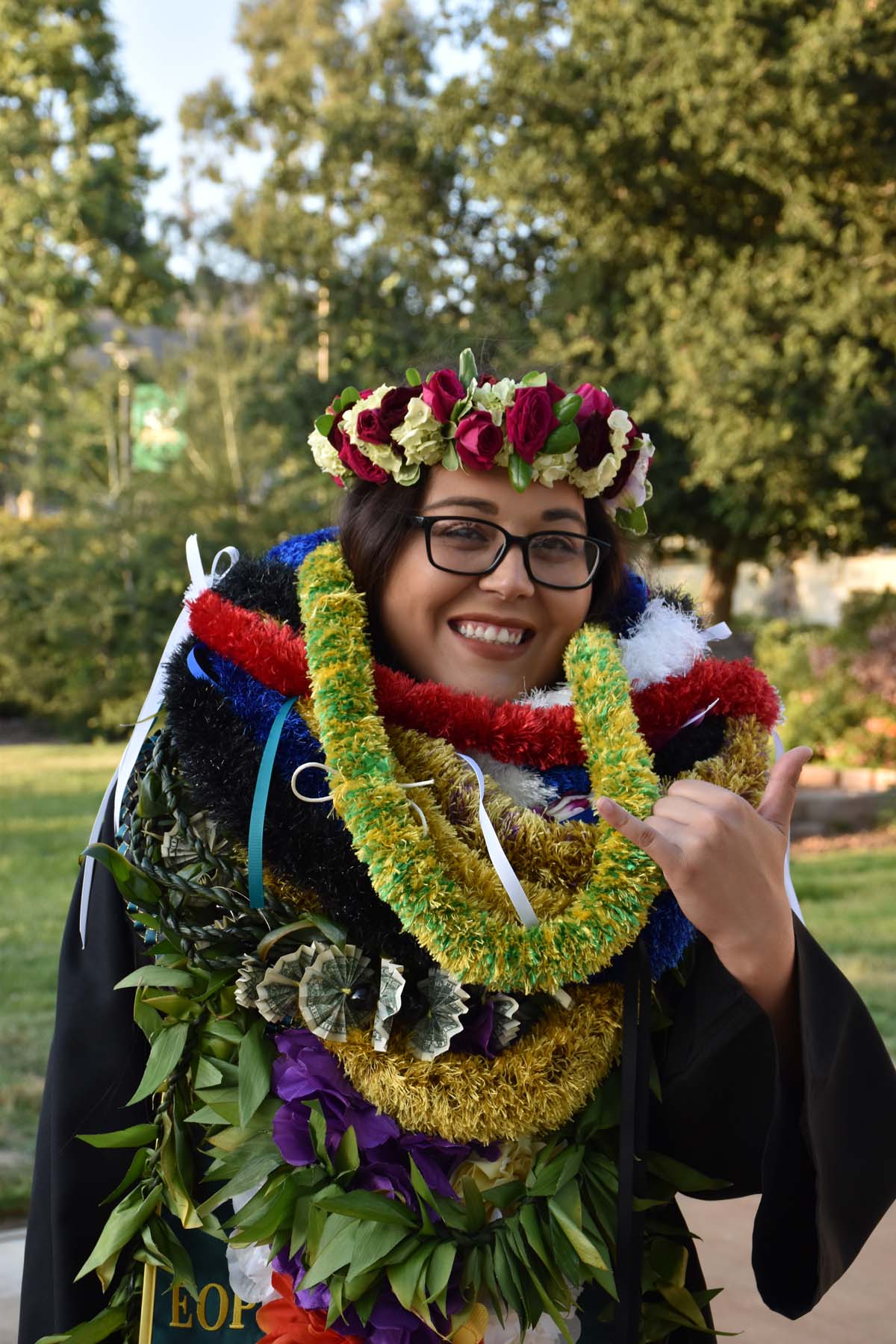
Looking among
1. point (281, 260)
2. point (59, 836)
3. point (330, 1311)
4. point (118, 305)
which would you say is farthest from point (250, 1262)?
point (118, 305)

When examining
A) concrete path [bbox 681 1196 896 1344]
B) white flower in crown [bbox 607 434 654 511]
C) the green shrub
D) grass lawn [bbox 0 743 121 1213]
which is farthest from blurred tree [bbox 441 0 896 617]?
white flower in crown [bbox 607 434 654 511]

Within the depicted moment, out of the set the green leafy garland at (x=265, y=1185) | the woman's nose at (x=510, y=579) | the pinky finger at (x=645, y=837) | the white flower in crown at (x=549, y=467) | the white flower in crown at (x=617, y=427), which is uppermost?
the white flower in crown at (x=617, y=427)

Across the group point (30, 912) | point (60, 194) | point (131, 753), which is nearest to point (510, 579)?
point (131, 753)

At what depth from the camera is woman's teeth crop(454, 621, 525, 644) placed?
1.73 meters

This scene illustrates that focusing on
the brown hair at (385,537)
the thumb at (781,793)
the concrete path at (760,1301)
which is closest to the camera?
the thumb at (781,793)

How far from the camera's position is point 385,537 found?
70.2 inches

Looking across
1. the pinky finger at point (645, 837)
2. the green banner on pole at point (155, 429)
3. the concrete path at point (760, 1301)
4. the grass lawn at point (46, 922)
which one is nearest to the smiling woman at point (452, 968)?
the pinky finger at point (645, 837)

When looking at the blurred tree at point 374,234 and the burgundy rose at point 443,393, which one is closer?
the burgundy rose at point 443,393

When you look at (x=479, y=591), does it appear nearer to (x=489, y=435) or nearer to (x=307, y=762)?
(x=489, y=435)

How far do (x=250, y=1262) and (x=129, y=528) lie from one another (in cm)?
1625

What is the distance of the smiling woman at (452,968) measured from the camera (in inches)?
57.6

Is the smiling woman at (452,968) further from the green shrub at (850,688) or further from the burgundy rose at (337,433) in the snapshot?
the green shrub at (850,688)

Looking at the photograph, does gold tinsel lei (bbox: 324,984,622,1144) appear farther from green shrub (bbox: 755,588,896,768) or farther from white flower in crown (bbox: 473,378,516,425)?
green shrub (bbox: 755,588,896,768)

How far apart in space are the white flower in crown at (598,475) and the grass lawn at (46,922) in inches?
41.0
